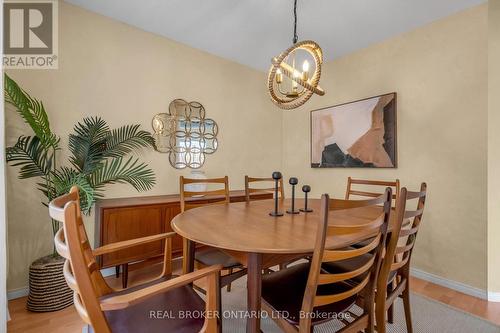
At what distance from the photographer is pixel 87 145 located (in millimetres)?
2150

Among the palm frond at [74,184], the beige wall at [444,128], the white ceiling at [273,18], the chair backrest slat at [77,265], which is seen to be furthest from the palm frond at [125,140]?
the beige wall at [444,128]

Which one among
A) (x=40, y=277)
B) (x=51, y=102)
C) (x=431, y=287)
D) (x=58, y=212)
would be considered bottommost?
(x=431, y=287)

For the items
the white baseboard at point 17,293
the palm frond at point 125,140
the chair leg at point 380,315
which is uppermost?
the palm frond at point 125,140

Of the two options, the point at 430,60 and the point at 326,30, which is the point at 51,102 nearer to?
the point at 326,30

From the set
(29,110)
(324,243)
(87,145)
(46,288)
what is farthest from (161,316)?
(29,110)

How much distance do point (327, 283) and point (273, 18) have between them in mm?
2519

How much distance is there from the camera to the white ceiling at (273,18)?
2.26 m

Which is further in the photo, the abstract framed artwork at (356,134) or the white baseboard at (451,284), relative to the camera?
the abstract framed artwork at (356,134)

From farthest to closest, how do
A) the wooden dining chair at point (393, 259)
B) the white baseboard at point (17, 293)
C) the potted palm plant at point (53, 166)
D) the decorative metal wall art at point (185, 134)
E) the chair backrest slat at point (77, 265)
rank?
the decorative metal wall art at point (185, 134) → the white baseboard at point (17, 293) → the potted palm plant at point (53, 166) → the wooden dining chair at point (393, 259) → the chair backrest slat at point (77, 265)

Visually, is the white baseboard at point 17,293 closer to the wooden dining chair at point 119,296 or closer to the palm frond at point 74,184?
the palm frond at point 74,184

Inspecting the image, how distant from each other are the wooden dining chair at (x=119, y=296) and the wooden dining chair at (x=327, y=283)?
0.32 m

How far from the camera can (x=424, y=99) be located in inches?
97.0

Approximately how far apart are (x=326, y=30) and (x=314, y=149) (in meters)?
1.53

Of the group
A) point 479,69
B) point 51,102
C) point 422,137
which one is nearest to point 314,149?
point 422,137
